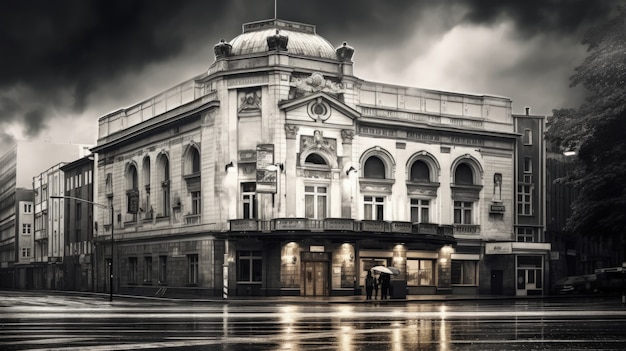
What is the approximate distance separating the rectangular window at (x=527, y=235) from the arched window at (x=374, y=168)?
14.1 m

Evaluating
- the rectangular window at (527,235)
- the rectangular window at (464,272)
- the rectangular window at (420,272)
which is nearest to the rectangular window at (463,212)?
the rectangular window at (464,272)

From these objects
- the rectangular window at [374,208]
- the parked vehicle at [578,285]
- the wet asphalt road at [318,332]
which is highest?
the rectangular window at [374,208]

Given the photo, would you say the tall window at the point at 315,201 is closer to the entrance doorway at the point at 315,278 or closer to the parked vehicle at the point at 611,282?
the entrance doorway at the point at 315,278

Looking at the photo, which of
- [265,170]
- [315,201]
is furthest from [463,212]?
[265,170]

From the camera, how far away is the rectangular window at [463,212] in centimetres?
6912

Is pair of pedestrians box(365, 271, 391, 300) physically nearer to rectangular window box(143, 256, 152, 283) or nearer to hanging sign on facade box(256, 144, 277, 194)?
hanging sign on facade box(256, 144, 277, 194)

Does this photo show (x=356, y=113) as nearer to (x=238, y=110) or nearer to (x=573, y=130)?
(x=238, y=110)

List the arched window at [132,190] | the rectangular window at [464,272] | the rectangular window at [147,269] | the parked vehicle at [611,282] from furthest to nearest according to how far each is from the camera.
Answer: the arched window at [132,190] < the rectangular window at [147,269] < the rectangular window at [464,272] < the parked vehicle at [611,282]

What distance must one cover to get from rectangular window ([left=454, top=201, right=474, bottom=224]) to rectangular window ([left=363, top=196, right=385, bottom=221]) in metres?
6.81

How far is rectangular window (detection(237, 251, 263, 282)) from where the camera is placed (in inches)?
2394

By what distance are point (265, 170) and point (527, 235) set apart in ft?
82.7

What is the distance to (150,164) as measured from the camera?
7194 cm

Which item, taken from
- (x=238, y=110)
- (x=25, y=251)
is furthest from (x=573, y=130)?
(x=25, y=251)

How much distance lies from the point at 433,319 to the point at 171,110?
4217 cm
